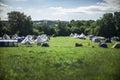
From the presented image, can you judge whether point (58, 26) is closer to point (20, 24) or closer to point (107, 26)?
point (20, 24)

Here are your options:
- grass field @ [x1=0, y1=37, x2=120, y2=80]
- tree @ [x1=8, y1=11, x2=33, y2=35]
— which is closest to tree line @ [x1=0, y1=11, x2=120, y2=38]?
tree @ [x1=8, y1=11, x2=33, y2=35]

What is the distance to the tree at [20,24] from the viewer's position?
449 centimetres

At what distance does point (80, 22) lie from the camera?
486cm

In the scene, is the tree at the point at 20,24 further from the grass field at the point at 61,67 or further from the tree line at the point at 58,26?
the grass field at the point at 61,67

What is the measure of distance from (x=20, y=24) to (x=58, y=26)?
74 centimetres

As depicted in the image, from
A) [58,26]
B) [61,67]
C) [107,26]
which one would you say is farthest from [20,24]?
[107,26]

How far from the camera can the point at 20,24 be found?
473 centimetres

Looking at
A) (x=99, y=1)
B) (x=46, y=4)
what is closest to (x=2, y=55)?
(x=46, y=4)

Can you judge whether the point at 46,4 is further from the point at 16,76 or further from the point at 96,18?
the point at 16,76

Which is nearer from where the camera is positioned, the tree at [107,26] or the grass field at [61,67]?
the grass field at [61,67]

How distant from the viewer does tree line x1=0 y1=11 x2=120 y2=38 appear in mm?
4584

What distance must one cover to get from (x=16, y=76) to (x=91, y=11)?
1762 mm

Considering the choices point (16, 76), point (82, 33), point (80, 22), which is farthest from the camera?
point (82, 33)

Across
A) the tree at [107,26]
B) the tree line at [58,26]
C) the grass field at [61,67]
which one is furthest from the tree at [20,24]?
the tree at [107,26]
